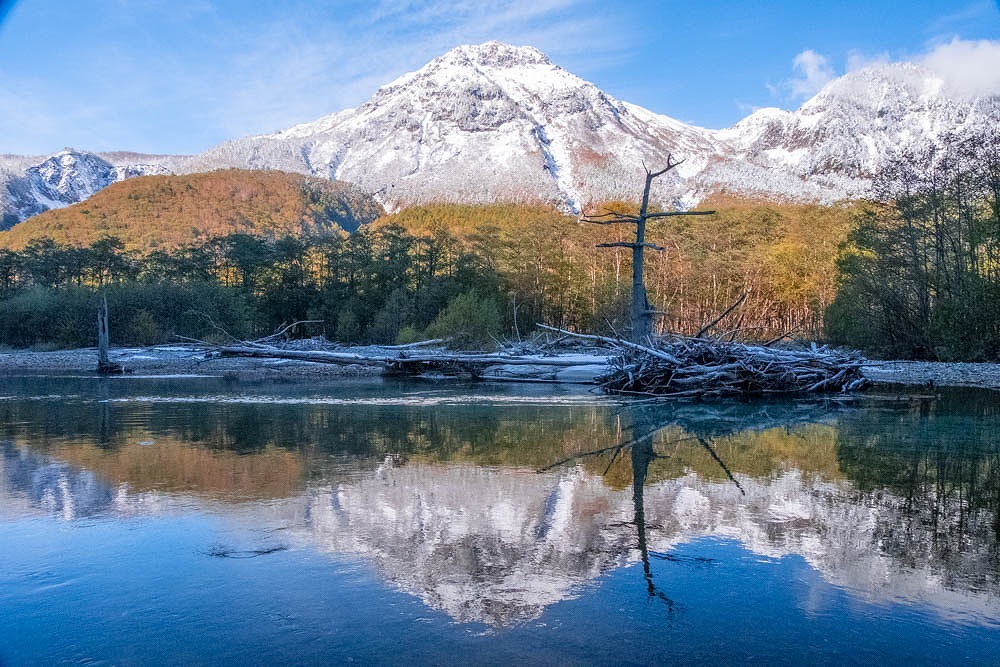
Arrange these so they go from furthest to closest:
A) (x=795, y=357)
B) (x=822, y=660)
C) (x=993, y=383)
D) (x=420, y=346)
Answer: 1. (x=420, y=346)
2. (x=993, y=383)
3. (x=795, y=357)
4. (x=822, y=660)

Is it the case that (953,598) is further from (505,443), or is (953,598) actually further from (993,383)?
(993,383)

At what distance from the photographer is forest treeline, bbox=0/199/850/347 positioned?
4016 cm

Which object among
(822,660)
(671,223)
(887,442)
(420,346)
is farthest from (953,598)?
(671,223)

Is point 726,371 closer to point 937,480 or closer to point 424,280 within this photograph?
point 937,480

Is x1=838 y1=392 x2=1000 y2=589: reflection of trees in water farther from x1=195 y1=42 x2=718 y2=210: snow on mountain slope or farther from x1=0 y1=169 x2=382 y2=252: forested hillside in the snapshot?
x1=195 y1=42 x2=718 y2=210: snow on mountain slope

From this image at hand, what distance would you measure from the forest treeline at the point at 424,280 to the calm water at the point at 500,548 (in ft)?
97.4

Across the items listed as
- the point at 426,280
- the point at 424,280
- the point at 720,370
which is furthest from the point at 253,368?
the point at 424,280

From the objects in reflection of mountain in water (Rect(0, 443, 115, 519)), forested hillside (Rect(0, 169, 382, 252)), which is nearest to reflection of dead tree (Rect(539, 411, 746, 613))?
reflection of mountain in water (Rect(0, 443, 115, 519))

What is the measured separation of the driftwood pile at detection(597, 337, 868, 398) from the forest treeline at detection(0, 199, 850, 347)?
2150 cm

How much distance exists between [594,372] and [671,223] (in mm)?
38113

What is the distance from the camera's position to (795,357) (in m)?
14.3

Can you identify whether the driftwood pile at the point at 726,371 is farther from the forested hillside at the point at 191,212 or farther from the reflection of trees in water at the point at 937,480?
the forested hillside at the point at 191,212

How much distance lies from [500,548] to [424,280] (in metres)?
42.8

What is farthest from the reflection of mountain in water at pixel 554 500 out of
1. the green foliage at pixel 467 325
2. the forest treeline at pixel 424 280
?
the forest treeline at pixel 424 280
